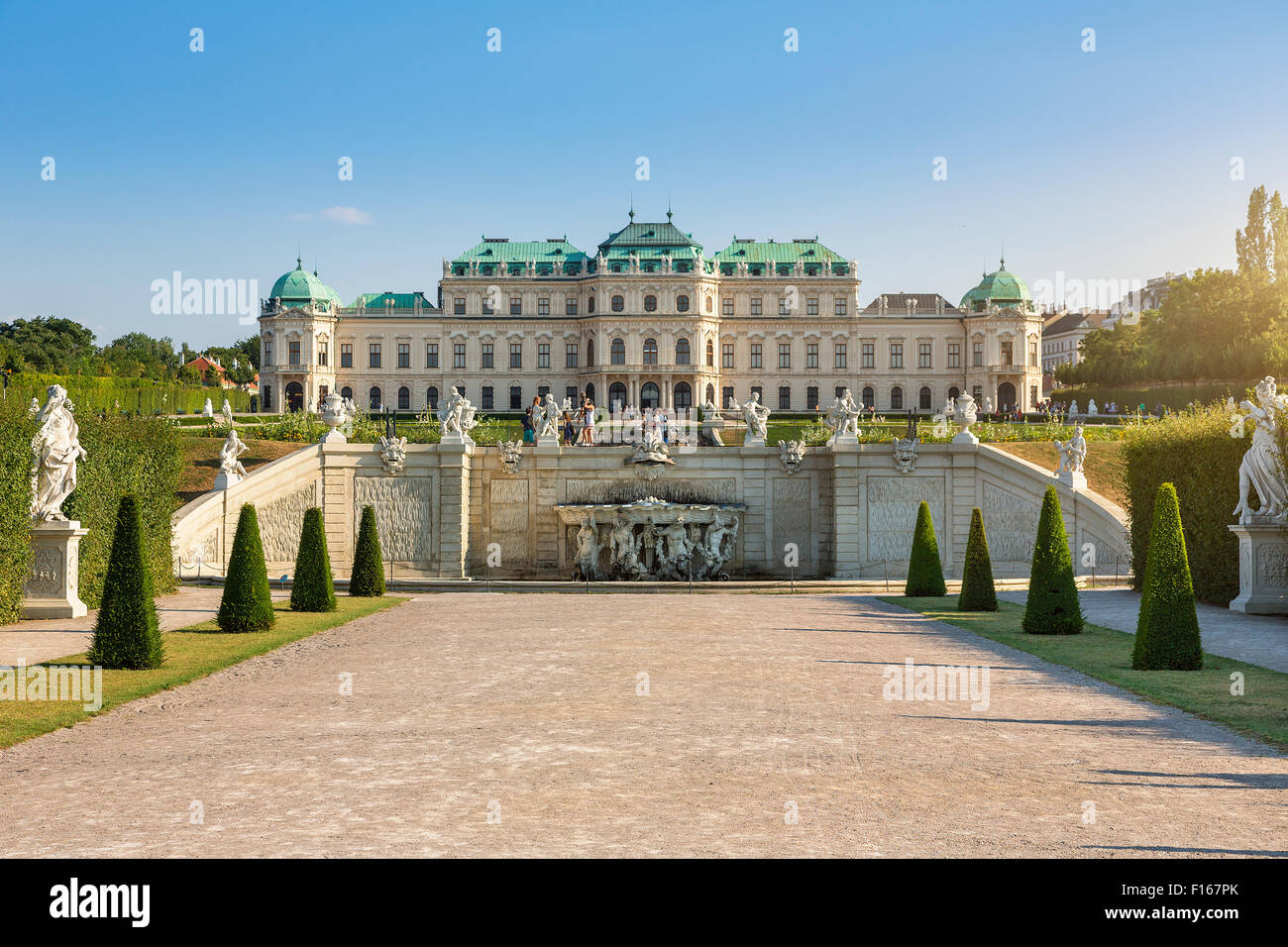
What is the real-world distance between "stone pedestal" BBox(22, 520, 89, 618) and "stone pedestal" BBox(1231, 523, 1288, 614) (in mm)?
16697

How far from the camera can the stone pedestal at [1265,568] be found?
56.6 ft

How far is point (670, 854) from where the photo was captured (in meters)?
5.92

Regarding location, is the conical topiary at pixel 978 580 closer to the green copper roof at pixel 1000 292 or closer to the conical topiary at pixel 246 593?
the conical topiary at pixel 246 593

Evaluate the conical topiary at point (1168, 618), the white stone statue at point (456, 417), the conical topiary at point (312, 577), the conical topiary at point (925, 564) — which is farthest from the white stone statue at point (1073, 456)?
the conical topiary at point (312, 577)

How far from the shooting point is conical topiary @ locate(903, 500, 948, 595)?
70.8ft

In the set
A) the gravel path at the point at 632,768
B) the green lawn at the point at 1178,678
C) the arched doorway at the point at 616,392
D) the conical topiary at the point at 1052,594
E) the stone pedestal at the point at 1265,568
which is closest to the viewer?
the gravel path at the point at 632,768

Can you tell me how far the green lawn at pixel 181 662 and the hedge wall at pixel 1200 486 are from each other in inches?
500

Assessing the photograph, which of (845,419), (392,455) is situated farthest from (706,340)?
(392,455)

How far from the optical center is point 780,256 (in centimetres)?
9081

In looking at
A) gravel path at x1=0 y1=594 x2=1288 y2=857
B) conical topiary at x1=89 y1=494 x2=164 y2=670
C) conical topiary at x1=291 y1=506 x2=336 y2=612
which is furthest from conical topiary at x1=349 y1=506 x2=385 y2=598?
conical topiary at x1=89 y1=494 x2=164 y2=670

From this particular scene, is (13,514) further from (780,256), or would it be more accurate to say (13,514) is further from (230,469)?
(780,256)

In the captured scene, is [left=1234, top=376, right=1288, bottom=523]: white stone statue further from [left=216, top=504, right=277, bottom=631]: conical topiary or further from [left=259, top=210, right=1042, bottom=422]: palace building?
[left=259, top=210, right=1042, bottom=422]: palace building

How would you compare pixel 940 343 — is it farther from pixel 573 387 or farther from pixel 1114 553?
pixel 1114 553
